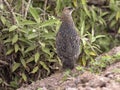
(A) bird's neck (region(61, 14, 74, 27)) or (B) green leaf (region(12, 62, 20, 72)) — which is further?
(B) green leaf (region(12, 62, 20, 72))

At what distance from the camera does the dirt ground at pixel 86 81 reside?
5145 mm

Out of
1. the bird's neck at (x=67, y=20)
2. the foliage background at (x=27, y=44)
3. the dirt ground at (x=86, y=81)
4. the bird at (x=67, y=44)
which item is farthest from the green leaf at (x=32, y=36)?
the dirt ground at (x=86, y=81)

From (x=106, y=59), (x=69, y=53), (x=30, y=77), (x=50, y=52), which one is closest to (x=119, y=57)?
(x=106, y=59)

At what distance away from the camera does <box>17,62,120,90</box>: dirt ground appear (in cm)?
514

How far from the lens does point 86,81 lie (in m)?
5.43

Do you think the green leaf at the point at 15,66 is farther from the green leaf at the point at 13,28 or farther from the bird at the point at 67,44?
the bird at the point at 67,44

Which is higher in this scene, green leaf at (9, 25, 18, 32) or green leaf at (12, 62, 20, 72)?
green leaf at (9, 25, 18, 32)

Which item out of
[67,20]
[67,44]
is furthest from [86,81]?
[67,20]

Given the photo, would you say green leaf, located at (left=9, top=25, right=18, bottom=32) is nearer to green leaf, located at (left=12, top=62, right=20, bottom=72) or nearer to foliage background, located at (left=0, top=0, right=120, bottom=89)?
foliage background, located at (left=0, top=0, right=120, bottom=89)

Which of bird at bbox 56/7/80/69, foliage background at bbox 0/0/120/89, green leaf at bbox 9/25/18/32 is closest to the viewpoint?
bird at bbox 56/7/80/69

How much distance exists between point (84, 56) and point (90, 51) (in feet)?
0.47

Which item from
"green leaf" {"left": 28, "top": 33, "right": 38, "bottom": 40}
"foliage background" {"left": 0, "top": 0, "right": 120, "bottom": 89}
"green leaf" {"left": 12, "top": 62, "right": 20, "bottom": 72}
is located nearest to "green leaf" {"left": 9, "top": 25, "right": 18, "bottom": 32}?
"foliage background" {"left": 0, "top": 0, "right": 120, "bottom": 89}

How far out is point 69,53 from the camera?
21.8 feet

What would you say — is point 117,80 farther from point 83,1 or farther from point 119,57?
point 83,1
